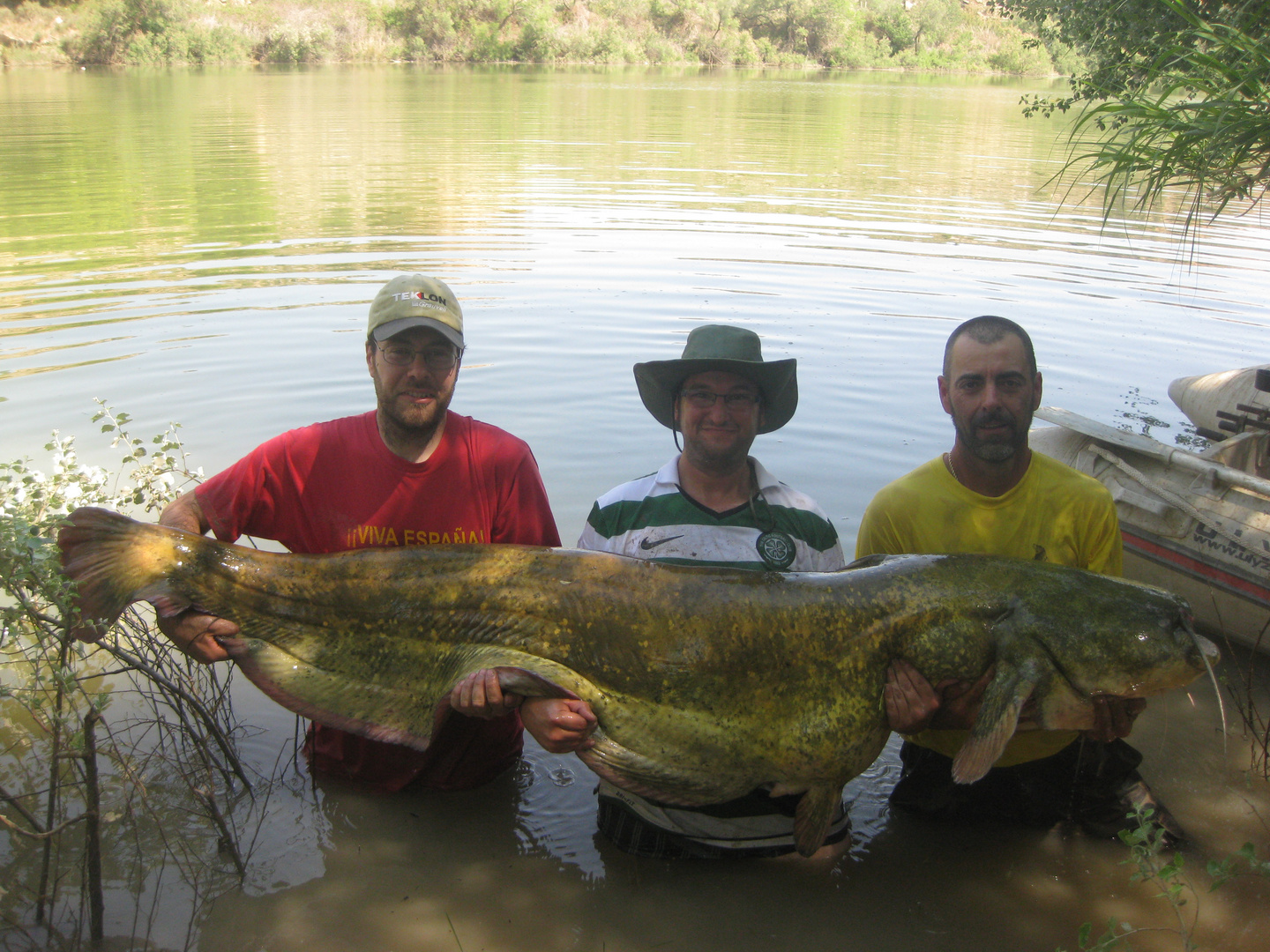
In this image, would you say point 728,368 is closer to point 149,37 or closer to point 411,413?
point 411,413

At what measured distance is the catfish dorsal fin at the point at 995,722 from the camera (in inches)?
98.0

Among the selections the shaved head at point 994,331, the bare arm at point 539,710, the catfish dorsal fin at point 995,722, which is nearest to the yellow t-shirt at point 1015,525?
the shaved head at point 994,331

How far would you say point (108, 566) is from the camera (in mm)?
2676

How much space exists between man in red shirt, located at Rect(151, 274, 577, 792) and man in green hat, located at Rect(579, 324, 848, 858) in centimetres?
37

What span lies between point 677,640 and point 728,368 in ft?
3.18

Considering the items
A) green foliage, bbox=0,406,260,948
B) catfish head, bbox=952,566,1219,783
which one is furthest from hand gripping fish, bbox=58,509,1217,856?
green foliage, bbox=0,406,260,948

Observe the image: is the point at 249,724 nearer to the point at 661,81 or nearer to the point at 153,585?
the point at 153,585

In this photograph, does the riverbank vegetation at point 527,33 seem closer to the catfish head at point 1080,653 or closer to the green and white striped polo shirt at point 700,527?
the green and white striped polo shirt at point 700,527

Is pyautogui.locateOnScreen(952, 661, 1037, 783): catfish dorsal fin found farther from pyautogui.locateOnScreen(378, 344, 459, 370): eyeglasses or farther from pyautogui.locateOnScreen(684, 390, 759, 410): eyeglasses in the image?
pyautogui.locateOnScreen(378, 344, 459, 370): eyeglasses

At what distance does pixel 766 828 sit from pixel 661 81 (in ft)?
154

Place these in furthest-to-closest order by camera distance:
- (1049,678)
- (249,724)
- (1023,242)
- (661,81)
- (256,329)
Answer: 1. (661,81)
2. (1023,242)
3. (256,329)
4. (249,724)
5. (1049,678)

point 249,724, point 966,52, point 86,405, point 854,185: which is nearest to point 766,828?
point 249,724

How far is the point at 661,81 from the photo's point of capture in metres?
Answer: 45.9

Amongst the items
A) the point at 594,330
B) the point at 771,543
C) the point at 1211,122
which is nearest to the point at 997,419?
the point at 771,543
